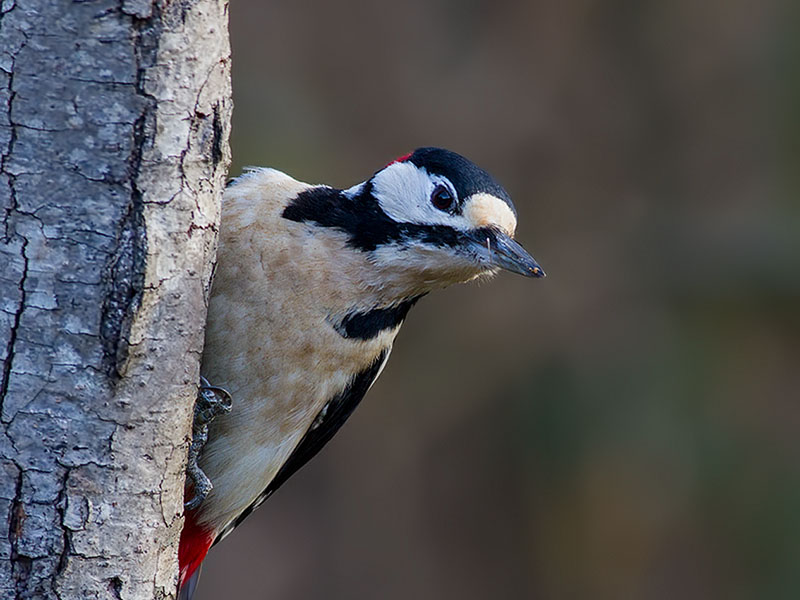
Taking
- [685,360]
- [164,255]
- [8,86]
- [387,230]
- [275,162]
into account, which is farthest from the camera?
[685,360]

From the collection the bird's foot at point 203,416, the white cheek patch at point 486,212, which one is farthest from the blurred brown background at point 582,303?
the bird's foot at point 203,416

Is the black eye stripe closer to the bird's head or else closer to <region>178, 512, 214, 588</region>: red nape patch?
the bird's head

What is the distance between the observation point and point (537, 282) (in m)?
6.23

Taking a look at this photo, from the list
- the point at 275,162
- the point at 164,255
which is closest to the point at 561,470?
the point at 275,162

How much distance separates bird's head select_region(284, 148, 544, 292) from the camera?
8.54 ft

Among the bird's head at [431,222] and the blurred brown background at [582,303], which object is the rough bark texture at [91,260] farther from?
the blurred brown background at [582,303]

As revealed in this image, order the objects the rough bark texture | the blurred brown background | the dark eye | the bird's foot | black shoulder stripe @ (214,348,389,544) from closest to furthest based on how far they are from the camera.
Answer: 1. the rough bark texture
2. the bird's foot
3. the dark eye
4. black shoulder stripe @ (214,348,389,544)
5. the blurred brown background

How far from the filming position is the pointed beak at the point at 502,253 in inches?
101

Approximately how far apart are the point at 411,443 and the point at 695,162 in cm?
241

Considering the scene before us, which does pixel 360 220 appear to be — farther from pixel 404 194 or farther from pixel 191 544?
pixel 191 544

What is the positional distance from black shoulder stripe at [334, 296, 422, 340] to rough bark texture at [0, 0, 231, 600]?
27.3 inches

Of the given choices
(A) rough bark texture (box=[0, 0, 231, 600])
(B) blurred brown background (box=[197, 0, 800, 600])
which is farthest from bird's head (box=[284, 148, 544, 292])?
(B) blurred brown background (box=[197, 0, 800, 600])

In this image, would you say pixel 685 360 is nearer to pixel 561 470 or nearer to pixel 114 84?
pixel 561 470

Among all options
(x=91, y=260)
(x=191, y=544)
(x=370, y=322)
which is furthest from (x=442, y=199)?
(x=191, y=544)
